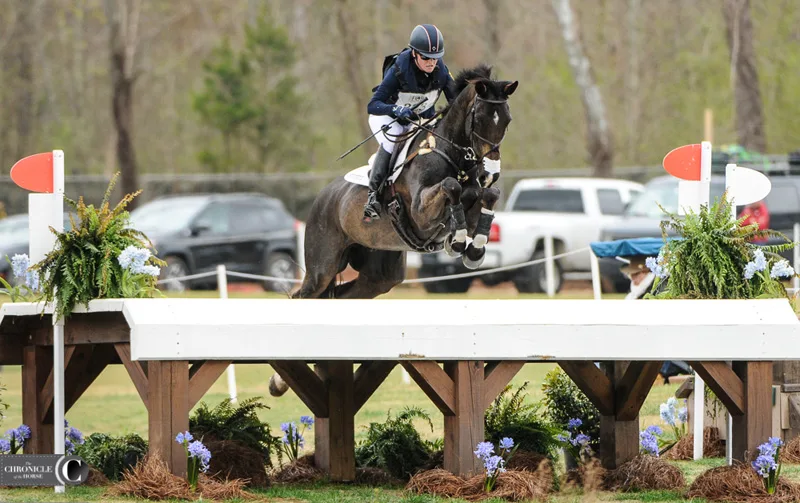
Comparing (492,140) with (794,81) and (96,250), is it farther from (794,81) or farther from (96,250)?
(794,81)

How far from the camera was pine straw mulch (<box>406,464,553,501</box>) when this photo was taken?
6.13m

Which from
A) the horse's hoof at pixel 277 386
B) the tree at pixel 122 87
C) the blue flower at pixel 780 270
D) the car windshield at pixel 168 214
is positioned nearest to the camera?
the blue flower at pixel 780 270

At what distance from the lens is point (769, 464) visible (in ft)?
19.9

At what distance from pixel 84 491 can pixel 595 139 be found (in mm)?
21510

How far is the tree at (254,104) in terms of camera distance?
32562 millimetres

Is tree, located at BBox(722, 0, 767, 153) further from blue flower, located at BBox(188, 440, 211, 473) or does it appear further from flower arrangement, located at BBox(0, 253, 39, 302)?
blue flower, located at BBox(188, 440, 211, 473)

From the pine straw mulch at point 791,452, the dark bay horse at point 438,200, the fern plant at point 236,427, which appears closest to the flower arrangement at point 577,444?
the pine straw mulch at point 791,452

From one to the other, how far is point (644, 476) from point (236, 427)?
237 centimetres

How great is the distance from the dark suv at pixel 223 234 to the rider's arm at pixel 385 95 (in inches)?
536

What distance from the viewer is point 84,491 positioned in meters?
6.58

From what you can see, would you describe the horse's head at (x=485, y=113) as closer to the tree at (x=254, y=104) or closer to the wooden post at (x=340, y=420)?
the wooden post at (x=340, y=420)

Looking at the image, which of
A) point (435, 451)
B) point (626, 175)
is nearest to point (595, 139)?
point (626, 175)

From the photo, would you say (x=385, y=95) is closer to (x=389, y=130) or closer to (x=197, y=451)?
(x=389, y=130)

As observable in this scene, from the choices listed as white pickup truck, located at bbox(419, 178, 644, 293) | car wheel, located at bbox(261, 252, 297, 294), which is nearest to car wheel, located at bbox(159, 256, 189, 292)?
car wheel, located at bbox(261, 252, 297, 294)
